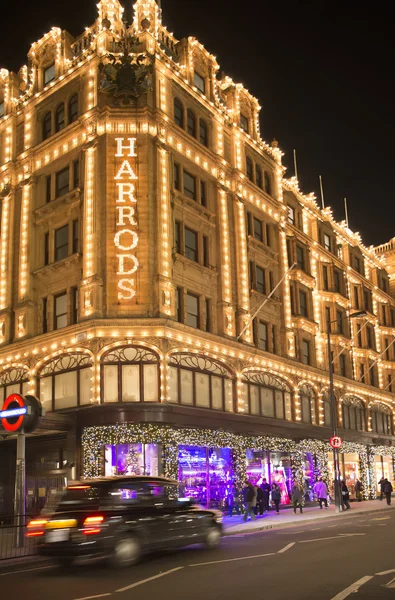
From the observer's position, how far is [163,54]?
35.9 m

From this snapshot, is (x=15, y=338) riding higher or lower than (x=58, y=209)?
lower

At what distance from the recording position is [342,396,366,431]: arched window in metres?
49.4

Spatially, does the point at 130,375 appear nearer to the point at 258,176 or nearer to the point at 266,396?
the point at 266,396

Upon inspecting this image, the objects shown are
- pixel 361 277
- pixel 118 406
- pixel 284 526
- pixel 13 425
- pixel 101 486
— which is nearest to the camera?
pixel 101 486

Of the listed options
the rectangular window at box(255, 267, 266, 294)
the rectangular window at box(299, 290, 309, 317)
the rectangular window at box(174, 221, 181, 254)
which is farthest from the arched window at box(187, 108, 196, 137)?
the rectangular window at box(299, 290, 309, 317)

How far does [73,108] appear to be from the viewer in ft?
119

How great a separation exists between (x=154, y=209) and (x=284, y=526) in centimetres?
1604

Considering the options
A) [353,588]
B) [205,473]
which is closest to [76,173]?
[205,473]

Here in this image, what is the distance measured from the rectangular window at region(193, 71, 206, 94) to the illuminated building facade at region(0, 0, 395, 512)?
0.25 meters

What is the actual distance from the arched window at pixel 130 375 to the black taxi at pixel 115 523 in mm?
12395

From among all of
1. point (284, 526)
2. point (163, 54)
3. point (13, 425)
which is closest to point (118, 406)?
point (284, 526)

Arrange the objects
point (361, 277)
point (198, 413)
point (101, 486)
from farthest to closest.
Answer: point (361, 277), point (198, 413), point (101, 486)

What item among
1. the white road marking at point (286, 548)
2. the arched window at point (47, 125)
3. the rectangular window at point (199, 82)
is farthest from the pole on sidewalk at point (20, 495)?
the rectangular window at point (199, 82)

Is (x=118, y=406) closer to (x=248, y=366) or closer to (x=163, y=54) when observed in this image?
(x=248, y=366)
